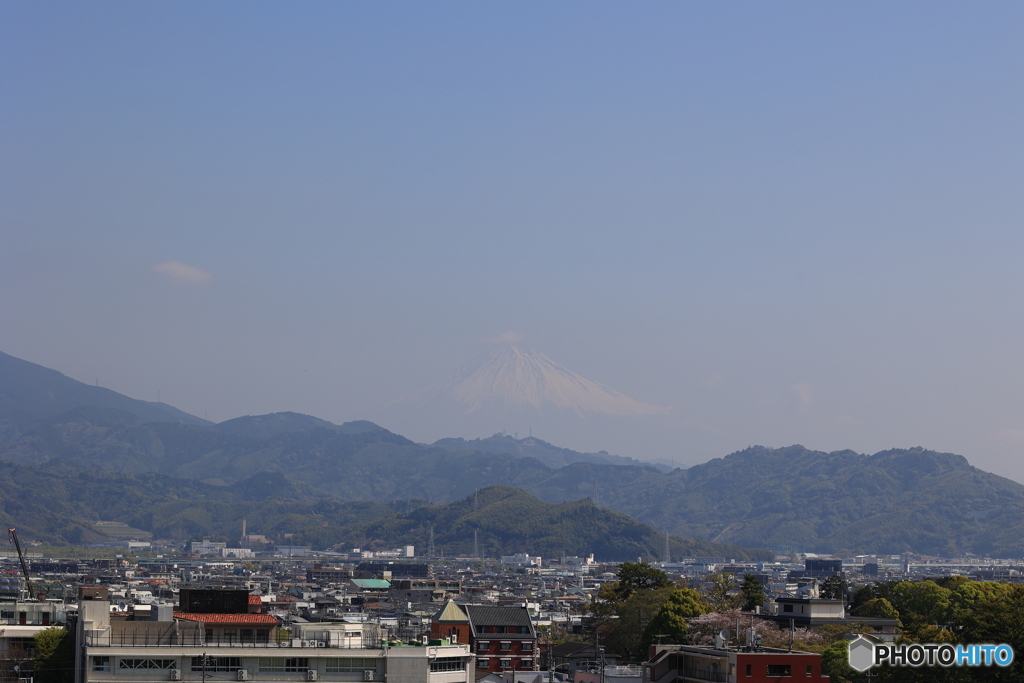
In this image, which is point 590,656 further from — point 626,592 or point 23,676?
point 23,676

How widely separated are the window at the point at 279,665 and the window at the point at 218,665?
715mm

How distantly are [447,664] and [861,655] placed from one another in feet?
55.5

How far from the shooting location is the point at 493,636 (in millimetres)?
72438

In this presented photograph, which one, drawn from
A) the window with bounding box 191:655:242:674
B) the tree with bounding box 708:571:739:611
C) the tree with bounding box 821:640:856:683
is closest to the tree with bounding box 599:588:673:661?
A: the tree with bounding box 708:571:739:611

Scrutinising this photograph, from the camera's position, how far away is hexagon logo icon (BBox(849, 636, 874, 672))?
48250 millimetres

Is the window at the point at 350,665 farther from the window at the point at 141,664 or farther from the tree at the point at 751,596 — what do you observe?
the tree at the point at 751,596

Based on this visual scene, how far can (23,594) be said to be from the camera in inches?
2589

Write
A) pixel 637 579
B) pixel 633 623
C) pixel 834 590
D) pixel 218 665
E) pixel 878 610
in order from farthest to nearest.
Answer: pixel 834 590 → pixel 637 579 → pixel 633 623 → pixel 878 610 → pixel 218 665

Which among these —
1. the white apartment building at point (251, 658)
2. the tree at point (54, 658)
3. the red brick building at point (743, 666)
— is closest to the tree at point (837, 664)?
the red brick building at point (743, 666)

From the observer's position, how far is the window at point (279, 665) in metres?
40.2

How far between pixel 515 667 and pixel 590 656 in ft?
21.8

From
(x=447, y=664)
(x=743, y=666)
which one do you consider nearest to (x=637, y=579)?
(x=743, y=666)

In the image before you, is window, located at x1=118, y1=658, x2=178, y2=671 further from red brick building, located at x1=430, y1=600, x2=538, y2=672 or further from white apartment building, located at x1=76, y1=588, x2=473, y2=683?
red brick building, located at x1=430, y1=600, x2=538, y2=672

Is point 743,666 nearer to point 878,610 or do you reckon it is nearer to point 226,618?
point 226,618
